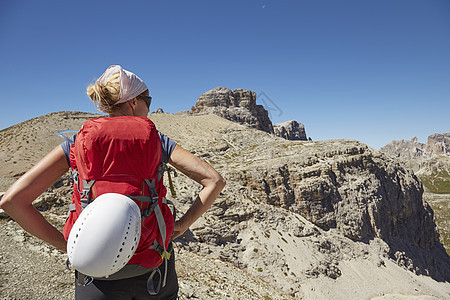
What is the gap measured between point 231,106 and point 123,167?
4751 inches

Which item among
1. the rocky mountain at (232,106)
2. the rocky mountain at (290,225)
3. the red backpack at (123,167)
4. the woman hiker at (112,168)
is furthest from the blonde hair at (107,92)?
the rocky mountain at (232,106)

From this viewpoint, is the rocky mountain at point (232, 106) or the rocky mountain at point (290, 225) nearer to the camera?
the rocky mountain at point (290, 225)

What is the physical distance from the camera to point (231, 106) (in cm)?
12081

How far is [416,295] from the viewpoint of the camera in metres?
37.6

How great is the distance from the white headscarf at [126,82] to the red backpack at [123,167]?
1.43 ft

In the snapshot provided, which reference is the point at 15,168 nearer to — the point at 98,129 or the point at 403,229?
the point at 98,129

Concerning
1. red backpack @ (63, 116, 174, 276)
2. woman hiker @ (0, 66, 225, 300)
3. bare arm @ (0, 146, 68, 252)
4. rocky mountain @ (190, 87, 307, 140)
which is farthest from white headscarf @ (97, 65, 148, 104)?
rocky mountain @ (190, 87, 307, 140)

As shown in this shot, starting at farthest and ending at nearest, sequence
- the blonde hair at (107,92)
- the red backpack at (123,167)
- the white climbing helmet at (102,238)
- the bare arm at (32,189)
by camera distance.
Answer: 1. the blonde hair at (107,92)
2. the bare arm at (32,189)
3. the red backpack at (123,167)
4. the white climbing helmet at (102,238)

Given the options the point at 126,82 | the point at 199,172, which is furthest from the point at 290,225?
the point at 126,82

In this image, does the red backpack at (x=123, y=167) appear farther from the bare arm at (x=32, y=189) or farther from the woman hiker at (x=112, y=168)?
the bare arm at (x=32, y=189)

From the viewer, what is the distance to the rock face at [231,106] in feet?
377

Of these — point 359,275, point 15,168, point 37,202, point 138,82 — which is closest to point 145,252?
point 138,82

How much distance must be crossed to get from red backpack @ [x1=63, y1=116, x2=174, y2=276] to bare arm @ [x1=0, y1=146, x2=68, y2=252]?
8.6 inches

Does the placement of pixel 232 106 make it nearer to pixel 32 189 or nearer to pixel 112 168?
pixel 32 189
